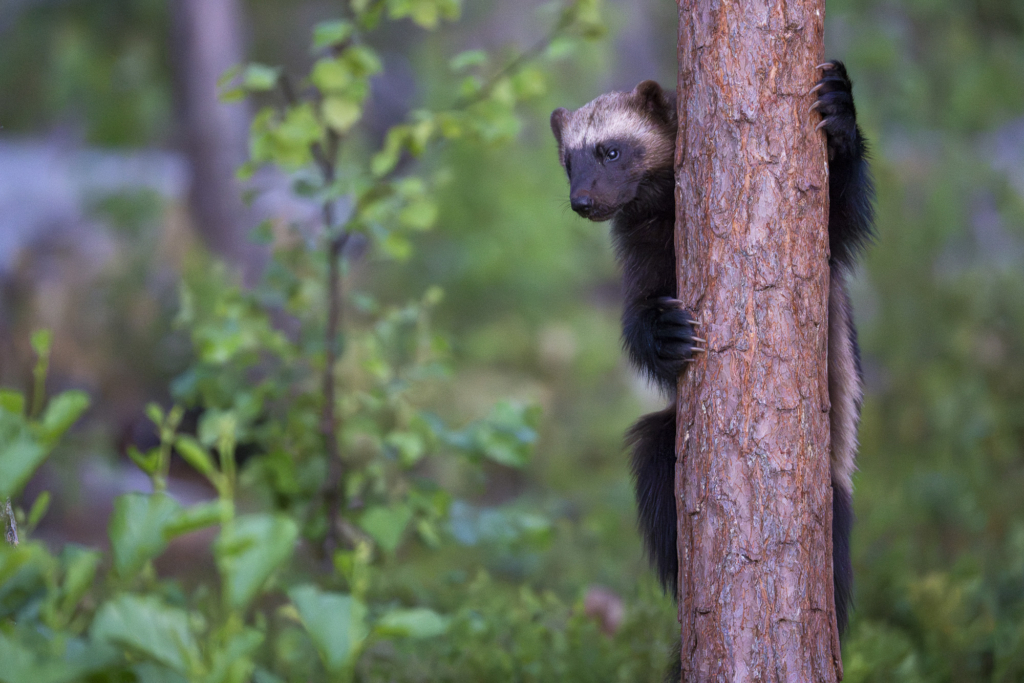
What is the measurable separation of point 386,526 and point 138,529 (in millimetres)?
986

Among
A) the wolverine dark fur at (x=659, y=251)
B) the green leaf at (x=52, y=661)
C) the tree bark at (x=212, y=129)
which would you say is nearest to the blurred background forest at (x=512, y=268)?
the tree bark at (x=212, y=129)

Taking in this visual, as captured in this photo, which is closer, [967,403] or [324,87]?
[324,87]

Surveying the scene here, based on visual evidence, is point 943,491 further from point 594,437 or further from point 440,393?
point 440,393

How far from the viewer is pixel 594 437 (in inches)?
247

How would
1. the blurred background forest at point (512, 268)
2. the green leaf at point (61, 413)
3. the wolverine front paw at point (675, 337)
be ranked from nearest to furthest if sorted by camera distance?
the green leaf at point (61, 413) < the wolverine front paw at point (675, 337) < the blurred background forest at point (512, 268)

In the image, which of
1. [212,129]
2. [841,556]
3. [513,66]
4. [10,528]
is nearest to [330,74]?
[513,66]

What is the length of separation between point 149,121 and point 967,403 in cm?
678

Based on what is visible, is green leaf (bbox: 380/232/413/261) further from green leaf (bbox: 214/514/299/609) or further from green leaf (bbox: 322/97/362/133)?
green leaf (bbox: 214/514/299/609)

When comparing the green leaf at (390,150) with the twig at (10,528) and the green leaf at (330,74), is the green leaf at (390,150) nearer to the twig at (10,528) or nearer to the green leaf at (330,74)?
the green leaf at (330,74)

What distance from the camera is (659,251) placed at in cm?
260

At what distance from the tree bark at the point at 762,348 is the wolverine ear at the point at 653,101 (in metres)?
0.95

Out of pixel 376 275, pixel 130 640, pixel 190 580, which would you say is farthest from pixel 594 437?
pixel 130 640

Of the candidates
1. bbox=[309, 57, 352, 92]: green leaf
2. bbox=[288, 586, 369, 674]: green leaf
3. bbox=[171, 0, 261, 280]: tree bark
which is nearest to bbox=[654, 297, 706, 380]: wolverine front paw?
bbox=[288, 586, 369, 674]: green leaf

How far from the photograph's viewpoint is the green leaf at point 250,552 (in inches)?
48.5
